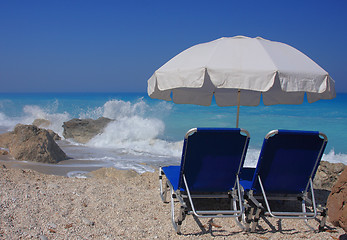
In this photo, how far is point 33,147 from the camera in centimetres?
733

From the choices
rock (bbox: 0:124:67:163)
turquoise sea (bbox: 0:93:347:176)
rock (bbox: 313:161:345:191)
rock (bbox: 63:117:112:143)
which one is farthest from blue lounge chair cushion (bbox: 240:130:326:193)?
rock (bbox: 63:117:112:143)

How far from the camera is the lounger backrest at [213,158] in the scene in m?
3.26

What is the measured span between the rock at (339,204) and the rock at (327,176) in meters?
2.22

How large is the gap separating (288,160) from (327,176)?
2.65 m

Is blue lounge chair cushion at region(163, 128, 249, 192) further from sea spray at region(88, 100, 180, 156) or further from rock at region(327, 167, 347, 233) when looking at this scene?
sea spray at region(88, 100, 180, 156)

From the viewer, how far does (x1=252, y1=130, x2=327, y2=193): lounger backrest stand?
130 inches

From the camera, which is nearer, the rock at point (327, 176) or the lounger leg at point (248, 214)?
the lounger leg at point (248, 214)

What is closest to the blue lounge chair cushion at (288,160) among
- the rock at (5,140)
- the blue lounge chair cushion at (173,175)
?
the blue lounge chair cushion at (173,175)

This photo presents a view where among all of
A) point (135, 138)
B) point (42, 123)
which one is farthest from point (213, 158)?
point (42, 123)

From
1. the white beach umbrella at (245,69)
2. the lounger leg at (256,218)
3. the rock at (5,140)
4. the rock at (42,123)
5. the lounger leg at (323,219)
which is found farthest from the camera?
the rock at (42,123)

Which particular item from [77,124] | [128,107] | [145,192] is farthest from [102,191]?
[128,107]

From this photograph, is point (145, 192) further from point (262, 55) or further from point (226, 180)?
point (262, 55)

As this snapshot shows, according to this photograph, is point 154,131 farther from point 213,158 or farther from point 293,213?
point 293,213

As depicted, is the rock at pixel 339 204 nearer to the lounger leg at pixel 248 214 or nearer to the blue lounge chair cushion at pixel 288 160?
the blue lounge chair cushion at pixel 288 160
